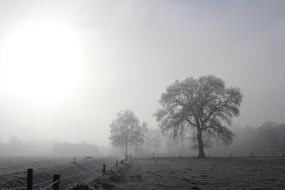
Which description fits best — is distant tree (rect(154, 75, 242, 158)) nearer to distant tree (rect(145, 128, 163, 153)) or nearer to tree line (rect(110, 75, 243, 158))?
tree line (rect(110, 75, 243, 158))

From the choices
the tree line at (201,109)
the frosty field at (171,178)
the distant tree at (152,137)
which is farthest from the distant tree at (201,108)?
the distant tree at (152,137)

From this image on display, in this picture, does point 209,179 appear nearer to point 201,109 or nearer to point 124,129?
point 201,109

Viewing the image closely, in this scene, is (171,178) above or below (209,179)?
below

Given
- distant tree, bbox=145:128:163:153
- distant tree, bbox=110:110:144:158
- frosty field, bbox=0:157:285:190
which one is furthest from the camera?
distant tree, bbox=145:128:163:153

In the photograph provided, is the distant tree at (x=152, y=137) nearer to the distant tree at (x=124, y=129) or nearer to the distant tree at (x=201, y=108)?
the distant tree at (x=124, y=129)

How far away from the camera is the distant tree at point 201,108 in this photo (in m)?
55.5

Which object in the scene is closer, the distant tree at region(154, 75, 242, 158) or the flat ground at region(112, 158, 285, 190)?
the flat ground at region(112, 158, 285, 190)

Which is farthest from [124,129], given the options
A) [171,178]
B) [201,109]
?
[171,178]

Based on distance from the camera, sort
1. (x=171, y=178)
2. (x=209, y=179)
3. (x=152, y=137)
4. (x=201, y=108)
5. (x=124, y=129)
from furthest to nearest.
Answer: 1. (x=152, y=137)
2. (x=124, y=129)
3. (x=201, y=108)
4. (x=171, y=178)
5. (x=209, y=179)

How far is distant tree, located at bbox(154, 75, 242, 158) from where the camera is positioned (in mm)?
55500

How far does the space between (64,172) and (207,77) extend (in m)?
35.2

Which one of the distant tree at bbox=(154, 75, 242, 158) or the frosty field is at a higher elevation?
the distant tree at bbox=(154, 75, 242, 158)

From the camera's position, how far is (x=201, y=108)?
186ft

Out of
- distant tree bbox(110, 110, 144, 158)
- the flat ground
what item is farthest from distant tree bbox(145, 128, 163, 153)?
the flat ground
